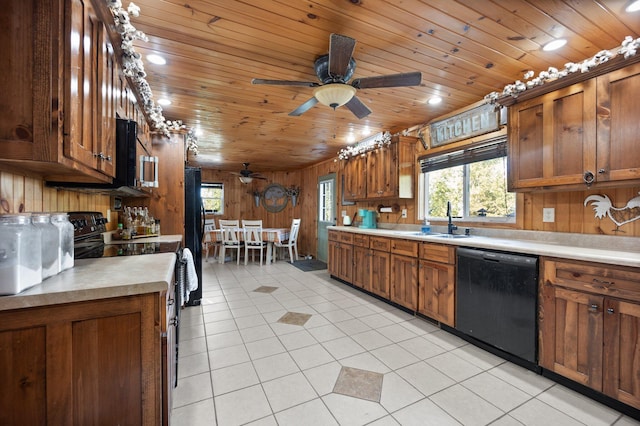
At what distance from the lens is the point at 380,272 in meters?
3.40

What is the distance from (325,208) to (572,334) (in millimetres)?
4785

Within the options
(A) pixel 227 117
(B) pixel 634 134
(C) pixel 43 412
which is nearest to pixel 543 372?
(B) pixel 634 134

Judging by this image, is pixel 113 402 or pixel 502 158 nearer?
pixel 113 402

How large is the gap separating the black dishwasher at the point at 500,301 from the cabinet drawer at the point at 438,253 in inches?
3.1

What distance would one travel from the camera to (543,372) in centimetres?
190

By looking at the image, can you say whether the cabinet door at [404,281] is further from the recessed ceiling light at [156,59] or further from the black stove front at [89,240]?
the recessed ceiling light at [156,59]

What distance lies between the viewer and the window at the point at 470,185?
2723 millimetres

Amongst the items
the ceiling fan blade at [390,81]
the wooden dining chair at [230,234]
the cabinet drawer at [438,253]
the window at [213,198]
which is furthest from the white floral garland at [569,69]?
the window at [213,198]

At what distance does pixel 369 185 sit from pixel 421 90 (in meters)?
1.66

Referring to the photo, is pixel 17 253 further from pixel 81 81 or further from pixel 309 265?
pixel 309 265

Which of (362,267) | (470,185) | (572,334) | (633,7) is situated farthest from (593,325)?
(362,267)

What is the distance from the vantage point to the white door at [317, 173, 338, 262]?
5.81 meters

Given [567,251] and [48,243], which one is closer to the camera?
[48,243]

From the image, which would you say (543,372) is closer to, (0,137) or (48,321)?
(48,321)
